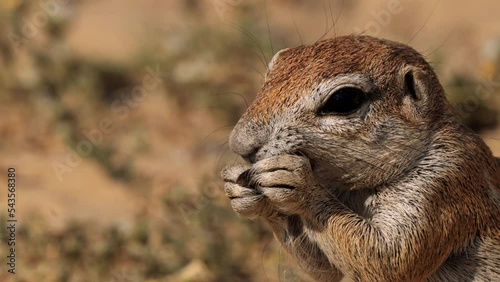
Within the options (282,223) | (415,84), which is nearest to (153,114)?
(282,223)

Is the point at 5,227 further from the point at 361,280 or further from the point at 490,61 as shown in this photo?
the point at 490,61

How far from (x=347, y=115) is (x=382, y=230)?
0.52 metres

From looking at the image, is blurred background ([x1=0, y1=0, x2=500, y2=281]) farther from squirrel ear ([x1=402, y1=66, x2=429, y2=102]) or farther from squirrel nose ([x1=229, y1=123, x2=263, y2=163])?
squirrel nose ([x1=229, y1=123, x2=263, y2=163])

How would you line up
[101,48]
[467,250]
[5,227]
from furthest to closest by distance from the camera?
[101,48] → [5,227] → [467,250]

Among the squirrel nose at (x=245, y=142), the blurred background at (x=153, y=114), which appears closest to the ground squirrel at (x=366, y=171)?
the squirrel nose at (x=245, y=142)

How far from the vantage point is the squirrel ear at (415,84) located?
11.9 feet

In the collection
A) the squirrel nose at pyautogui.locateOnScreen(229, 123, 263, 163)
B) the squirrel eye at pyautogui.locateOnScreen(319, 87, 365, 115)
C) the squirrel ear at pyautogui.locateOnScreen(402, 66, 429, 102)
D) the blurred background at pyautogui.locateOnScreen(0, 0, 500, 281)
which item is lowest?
the squirrel nose at pyautogui.locateOnScreen(229, 123, 263, 163)

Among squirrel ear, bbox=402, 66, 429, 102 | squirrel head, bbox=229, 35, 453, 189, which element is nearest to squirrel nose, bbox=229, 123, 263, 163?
squirrel head, bbox=229, 35, 453, 189

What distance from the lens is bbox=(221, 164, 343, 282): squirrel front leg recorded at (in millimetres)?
3385

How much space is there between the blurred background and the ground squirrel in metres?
1.44

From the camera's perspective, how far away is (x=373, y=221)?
11.6 ft

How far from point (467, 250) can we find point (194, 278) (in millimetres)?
2083

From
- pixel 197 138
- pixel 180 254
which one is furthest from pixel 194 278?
pixel 197 138

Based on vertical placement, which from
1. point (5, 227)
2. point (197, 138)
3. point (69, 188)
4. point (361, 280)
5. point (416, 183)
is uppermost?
point (197, 138)
